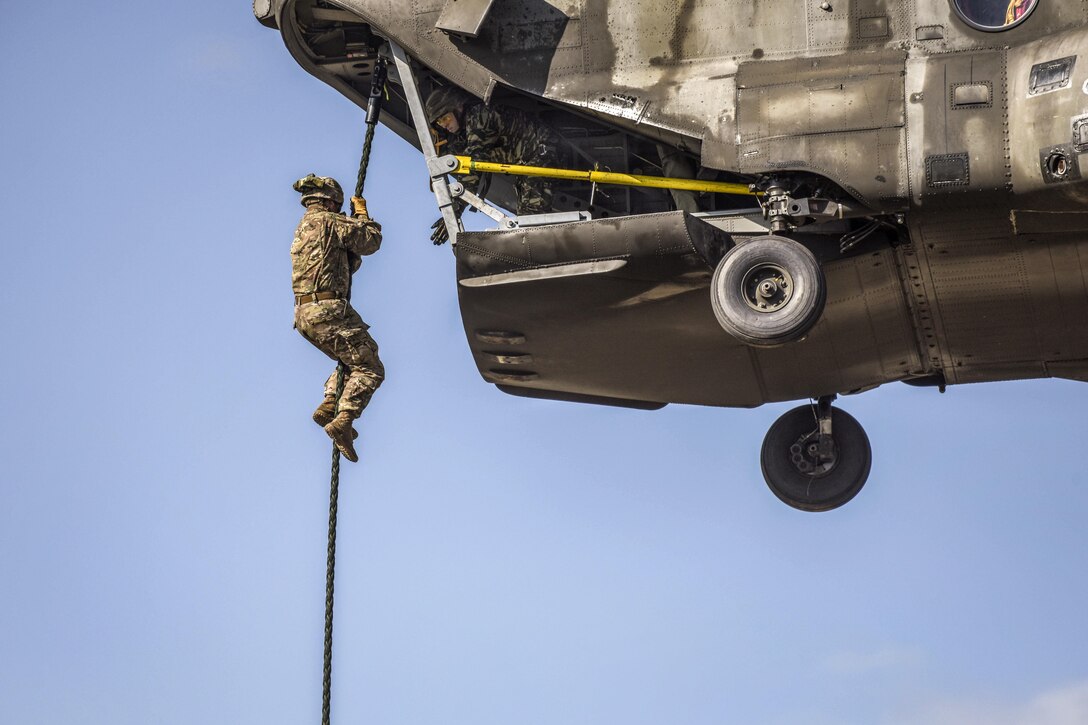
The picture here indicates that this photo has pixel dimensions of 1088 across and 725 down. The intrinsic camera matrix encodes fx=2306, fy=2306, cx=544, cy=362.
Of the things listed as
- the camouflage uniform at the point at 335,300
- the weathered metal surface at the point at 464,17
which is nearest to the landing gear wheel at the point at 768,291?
the weathered metal surface at the point at 464,17

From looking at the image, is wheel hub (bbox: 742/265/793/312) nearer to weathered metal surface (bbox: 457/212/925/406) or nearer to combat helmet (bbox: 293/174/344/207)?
weathered metal surface (bbox: 457/212/925/406)

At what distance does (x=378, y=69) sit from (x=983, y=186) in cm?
624

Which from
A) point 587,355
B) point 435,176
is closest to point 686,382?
point 587,355

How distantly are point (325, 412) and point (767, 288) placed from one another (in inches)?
173

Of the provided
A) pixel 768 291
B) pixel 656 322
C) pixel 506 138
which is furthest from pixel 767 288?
pixel 506 138

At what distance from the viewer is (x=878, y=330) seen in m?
21.8

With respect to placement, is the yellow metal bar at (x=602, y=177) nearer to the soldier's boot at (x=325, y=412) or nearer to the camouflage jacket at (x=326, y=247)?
the camouflage jacket at (x=326, y=247)

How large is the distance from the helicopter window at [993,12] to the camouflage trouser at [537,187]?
4106 mm

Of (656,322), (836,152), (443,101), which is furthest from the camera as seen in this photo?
(443,101)

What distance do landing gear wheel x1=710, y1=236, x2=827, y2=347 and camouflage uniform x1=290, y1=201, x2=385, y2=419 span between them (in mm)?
3444

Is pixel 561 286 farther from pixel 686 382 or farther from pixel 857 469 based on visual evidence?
pixel 857 469

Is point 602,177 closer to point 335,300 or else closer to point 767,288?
point 767,288

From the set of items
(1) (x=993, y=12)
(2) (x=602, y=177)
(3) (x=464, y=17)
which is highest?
(3) (x=464, y=17)

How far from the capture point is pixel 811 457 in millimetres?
23938
